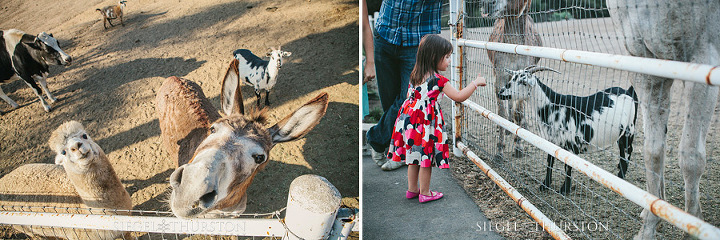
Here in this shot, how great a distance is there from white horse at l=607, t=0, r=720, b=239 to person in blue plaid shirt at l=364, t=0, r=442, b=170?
112 centimetres

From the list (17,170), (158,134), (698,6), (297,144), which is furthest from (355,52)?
(17,170)

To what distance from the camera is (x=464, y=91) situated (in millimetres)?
2326

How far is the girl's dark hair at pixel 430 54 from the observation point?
2381mm

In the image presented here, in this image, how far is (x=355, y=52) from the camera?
2.74 m

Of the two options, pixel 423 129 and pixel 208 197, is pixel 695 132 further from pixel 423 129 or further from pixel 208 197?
pixel 208 197

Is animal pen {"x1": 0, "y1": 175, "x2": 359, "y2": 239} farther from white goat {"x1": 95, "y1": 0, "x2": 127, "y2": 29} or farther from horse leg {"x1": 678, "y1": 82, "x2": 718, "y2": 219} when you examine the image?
horse leg {"x1": 678, "y1": 82, "x2": 718, "y2": 219}

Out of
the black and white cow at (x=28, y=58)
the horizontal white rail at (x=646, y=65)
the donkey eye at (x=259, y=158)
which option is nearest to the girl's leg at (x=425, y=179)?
the horizontal white rail at (x=646, y=65)

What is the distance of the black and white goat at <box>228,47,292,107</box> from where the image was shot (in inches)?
102

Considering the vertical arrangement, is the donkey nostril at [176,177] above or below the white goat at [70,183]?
above

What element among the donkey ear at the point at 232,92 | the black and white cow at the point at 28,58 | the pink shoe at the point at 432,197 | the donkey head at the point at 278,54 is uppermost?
the black and white cow at the point at 28,58

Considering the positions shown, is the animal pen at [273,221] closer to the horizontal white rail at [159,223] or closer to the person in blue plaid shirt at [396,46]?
the horizontal white rail at [159,223]

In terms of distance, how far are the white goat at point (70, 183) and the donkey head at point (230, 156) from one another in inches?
27.4

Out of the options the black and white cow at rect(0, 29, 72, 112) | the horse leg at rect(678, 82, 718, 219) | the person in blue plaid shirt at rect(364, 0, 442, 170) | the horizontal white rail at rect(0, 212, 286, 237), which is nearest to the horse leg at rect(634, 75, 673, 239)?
the horse leg at rect(678, 82, 718, 219)

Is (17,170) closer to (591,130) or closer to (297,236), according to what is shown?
(297,236)
